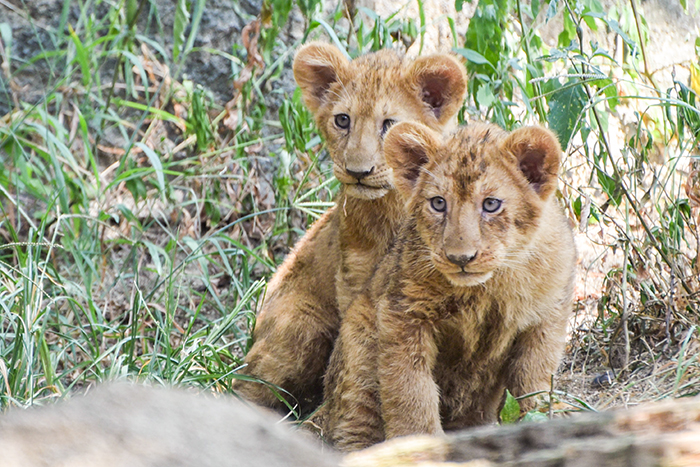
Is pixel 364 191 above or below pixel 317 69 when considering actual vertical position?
below

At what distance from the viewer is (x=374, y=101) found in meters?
3.92

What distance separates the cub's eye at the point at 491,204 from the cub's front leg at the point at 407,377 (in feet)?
1.75

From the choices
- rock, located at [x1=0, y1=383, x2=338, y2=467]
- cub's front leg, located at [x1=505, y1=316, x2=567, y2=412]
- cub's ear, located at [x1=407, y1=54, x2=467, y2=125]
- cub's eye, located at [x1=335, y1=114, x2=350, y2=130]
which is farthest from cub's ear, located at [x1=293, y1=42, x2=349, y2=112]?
rock, located at [x1=0, y1=383, x2=338, y2=467]

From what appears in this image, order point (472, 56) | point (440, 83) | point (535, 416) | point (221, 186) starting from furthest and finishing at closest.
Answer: point (221, 186)
point (472, 56)
point (440, 83)
point (535, 416)

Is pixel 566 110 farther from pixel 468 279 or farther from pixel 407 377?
pixel 407 377

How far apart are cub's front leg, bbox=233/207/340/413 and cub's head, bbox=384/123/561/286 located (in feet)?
3.56

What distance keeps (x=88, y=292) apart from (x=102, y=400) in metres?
2.78

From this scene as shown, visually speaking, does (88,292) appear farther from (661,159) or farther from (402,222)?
(661,159)

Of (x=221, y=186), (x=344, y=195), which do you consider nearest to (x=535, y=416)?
(x=344, y=195)

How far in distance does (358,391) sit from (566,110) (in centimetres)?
171

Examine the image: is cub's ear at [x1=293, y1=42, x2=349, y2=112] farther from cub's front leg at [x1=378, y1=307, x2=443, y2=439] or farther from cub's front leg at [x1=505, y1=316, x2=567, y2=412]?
cub's front leg at [x1=505, y1=316, x2=567, y2=412]

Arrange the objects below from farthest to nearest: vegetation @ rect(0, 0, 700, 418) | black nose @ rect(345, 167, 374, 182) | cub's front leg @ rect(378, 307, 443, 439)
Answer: vegetation @ rect(0, 0, 700, 418), black nose @ rect(345, 167, 374, 182), cub's front leg @ rect(378, 307, 443, 439)

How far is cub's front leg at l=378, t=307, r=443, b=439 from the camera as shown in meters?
3.15

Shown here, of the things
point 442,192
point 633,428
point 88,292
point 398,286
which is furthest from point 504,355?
point 88,292
